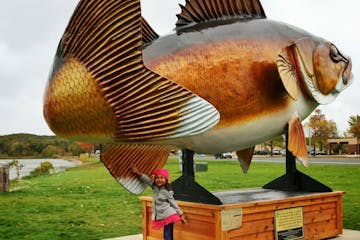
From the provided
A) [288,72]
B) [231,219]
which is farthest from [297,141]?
[231,219]

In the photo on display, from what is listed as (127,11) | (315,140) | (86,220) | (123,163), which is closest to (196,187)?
(123,163)

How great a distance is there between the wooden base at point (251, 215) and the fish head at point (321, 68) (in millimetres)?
1358

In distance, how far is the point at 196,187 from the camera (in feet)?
16.0

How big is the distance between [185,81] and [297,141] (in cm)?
163

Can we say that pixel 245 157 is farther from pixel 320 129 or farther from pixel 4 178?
pixel 320 129

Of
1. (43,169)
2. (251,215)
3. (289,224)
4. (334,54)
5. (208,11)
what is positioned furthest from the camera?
(43,169)

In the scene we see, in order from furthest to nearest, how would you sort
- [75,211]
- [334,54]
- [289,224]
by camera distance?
[75,211]
[289,224]
[334,54]

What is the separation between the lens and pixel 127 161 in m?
3.79

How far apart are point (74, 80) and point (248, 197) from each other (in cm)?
293

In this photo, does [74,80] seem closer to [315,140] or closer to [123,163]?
[123,163]

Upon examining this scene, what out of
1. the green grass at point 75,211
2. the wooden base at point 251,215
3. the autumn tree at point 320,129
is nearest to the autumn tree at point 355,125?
the autumn tree at point 320,129

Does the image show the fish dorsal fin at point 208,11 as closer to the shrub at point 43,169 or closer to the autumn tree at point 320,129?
the shrub at point 43,169

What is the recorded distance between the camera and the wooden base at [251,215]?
458 cm

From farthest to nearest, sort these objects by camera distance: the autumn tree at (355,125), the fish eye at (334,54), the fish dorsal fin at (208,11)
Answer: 1. the autumn tree at (355,125)
2. the fish eye at (334,54)
3. the fish dorsal fin at (208,11)
